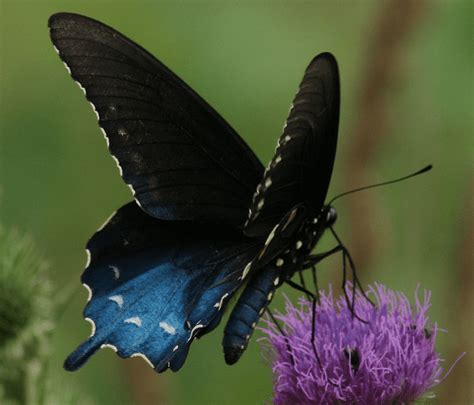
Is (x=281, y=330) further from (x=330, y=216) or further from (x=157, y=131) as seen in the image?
(x=157, y=131)

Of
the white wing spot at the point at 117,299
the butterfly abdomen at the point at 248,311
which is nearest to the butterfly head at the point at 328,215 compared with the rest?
the butterfly abdomen at the point at 248,311

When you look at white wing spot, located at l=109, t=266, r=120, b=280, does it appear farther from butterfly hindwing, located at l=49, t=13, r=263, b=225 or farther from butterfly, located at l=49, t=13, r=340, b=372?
butterfly hindwing, located at l=49, t=13, r=263, b=225

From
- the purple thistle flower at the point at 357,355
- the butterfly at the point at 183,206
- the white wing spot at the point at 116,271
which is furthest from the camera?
the white wing spot at the point at 116,271

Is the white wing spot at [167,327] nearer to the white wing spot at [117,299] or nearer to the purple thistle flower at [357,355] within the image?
the white wing spot at [117,299]

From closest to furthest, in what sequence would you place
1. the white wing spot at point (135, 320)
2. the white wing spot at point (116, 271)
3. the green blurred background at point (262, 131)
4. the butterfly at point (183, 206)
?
the butterfly at point (183, 206), the white wing spot at point (135, 320), the white wing spot at point (116, 271), the green blurred background at point (262, 131)

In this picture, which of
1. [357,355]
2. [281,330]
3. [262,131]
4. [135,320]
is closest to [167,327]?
[135,320]
